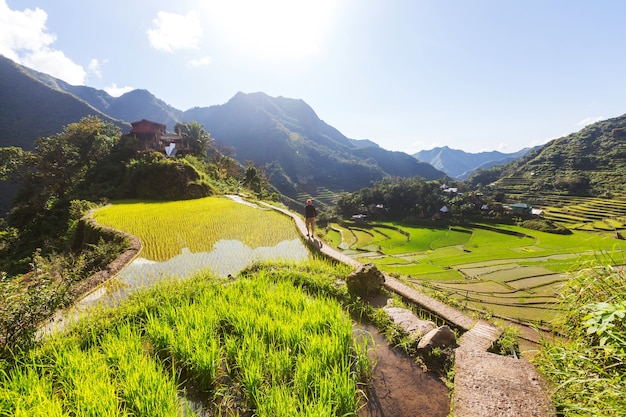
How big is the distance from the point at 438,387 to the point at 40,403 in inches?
189

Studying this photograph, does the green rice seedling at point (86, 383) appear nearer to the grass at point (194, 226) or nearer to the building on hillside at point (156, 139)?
the grass at point (194, 226)

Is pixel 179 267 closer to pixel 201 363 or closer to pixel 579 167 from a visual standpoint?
pixel 201 363

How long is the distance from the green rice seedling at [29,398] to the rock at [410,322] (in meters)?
4.69

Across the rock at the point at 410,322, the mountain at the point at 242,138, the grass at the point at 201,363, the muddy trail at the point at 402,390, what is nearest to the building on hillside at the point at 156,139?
the mountain at the point at 242,138

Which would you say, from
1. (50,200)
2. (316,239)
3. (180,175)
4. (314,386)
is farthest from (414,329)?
(50,200)

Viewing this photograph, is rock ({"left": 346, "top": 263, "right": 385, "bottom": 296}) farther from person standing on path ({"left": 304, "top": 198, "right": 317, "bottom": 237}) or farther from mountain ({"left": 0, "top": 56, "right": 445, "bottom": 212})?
mountain ({"left": 0, "top": 56, "right": 445, "bottom": 212})

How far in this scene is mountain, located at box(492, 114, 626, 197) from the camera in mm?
76938

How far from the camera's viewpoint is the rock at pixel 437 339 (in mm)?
4105

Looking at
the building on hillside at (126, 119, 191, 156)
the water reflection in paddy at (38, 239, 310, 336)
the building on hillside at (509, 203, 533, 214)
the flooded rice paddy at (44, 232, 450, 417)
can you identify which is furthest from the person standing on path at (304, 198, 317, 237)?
the building on hillside at (509, 203, 533, 214)

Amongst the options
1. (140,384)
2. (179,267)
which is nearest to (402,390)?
(140,384)

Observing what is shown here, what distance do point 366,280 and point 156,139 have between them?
46245mm

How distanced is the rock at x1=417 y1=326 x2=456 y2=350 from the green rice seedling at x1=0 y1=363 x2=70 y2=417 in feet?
15.0

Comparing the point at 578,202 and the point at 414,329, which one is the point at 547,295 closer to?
the point at 414,329

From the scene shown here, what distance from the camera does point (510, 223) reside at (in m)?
58.2
